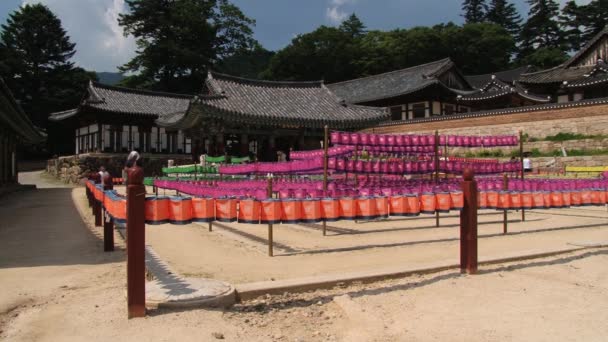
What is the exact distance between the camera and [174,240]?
9047 millimetres

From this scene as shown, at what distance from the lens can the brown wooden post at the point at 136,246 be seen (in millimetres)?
4098

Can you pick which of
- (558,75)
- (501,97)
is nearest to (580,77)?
(558,75)

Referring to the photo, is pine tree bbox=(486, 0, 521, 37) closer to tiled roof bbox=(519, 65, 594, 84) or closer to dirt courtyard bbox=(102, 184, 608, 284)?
tiled roof bbox=(519, 65, 594, 84)

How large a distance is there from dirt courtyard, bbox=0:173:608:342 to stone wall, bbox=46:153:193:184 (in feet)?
71.1

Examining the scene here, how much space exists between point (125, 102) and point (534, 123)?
27.9m

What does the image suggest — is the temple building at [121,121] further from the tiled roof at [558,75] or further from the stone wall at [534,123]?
the tiled roof at [558,75]

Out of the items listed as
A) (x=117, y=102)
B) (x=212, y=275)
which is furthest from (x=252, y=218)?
(x=117, y=102)

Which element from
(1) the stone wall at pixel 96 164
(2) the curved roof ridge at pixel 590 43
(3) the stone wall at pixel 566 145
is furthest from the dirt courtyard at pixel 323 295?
(2) the curved roof ridge at pixel 590 43

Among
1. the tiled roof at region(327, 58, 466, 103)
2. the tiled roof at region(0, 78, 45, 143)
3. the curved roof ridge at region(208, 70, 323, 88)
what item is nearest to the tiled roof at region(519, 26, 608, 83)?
the tiled roof at region(327, 58, 466, 103)

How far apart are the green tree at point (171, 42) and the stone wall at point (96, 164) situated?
1897 cm

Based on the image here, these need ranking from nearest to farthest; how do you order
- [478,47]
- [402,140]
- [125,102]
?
1. [402,140]
2. [125,102]
3. [478,47]

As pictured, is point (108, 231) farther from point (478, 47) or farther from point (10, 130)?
point (478, 47)

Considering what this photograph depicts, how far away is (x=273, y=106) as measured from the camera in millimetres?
22266

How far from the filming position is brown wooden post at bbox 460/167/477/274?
5.85 meters
